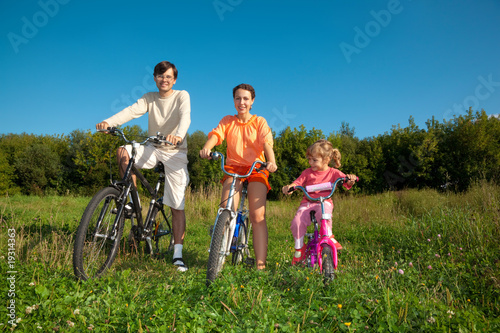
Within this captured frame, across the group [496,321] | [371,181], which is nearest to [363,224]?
[496,321]

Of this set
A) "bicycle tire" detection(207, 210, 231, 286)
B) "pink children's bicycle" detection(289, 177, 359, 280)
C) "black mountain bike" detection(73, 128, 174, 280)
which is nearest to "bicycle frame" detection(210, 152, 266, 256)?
"bicycle tire" detection(207, 210, 231, 286)

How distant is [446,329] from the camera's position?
2066 mm

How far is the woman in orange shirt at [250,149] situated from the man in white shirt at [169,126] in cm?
54

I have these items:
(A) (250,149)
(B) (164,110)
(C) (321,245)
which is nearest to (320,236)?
(C) (321,245)

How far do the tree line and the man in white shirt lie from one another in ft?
33.8

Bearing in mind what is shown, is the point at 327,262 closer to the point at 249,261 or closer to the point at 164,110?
the point at 249,261

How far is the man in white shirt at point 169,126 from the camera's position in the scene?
3.91 meters

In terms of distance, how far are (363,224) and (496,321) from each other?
4.51 m

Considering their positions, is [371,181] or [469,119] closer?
[469,119]

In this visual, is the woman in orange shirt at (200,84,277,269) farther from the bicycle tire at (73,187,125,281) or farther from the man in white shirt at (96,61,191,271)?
the bicycle tire at (73,187,125,281)

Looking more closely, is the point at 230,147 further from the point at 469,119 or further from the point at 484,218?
the point at 469,119

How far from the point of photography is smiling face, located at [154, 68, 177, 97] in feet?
13.0

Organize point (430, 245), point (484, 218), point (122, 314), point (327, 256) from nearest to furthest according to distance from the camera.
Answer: point (122, 314)
point (327, 256)
point (430, 245)
point (484, 218)

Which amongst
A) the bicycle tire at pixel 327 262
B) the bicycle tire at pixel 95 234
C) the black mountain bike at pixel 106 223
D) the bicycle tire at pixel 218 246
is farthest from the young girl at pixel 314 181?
the bicycle tire at pixel 95 234
